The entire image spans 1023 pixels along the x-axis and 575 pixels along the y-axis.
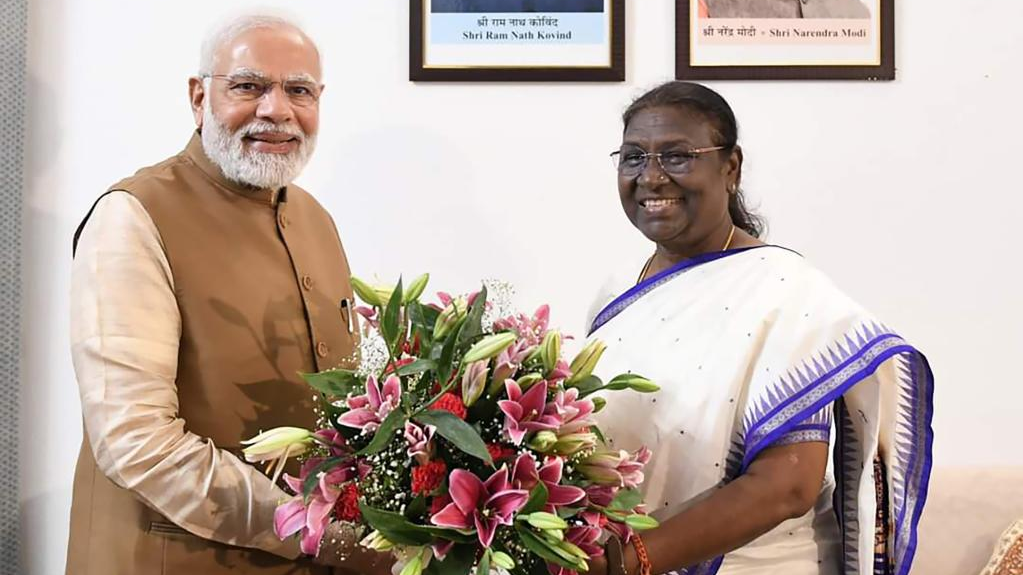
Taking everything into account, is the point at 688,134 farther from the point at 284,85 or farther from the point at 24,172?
the point at 24,172

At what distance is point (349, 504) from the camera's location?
1301mm

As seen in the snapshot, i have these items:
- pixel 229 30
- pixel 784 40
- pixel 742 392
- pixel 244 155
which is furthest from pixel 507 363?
pixel 784 40

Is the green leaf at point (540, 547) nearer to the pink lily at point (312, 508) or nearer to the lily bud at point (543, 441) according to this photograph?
the lily bud at point (543, 441)

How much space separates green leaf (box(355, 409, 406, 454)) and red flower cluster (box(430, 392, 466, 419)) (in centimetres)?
4

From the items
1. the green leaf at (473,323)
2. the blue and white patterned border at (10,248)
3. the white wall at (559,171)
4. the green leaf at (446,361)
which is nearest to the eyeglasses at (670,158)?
the green leaf at (473,323)

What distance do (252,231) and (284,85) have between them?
269 mm

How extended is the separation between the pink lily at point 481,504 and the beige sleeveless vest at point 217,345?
1.87 ft

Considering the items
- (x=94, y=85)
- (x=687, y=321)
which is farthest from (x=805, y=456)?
(x=94, y=85)

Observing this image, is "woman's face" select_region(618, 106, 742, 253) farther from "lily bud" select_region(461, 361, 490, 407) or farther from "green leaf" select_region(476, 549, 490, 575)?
"green leaf" select_region(476, 549, 490, 575)

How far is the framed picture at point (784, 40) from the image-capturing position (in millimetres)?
2379

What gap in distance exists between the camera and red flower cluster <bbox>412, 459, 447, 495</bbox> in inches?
48.9

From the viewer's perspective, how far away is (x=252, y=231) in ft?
5.77

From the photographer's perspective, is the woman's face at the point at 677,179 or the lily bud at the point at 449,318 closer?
the lily bud at the point at 449,318

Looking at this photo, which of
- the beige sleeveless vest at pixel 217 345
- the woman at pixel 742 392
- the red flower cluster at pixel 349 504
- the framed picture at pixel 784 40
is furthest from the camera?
the framed picture at pixel 784 40
